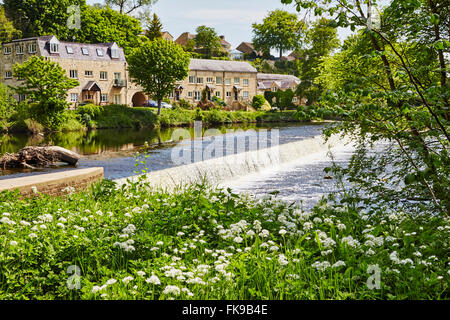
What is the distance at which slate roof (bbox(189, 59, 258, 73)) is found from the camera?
5566 centimetres

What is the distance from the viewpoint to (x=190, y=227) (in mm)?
5203

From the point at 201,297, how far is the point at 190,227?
167 centimetres

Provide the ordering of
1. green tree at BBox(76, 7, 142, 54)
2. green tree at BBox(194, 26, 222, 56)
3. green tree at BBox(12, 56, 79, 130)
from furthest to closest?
green tree at BBox(194, 26, 222, 56), green tree at BBox(76, 7, 142, 54), green tree at BBox(12, 56, 79, 130)

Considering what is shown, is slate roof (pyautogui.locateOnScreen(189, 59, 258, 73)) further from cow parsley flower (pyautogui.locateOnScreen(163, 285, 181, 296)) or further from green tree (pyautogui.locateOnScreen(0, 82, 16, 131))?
cow parsley flower (pyautogui.locateOnScreen(163, 285, 181, 296))

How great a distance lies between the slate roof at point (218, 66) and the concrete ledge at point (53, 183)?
46962 mm

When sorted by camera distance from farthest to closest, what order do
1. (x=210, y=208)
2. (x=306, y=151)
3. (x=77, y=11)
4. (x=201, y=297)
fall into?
(x=77, y=11) → (x=306, y=151) → (x=210, y=208) → (x=201, y=297)

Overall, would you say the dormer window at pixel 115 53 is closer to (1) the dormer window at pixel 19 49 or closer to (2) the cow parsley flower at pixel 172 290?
(1) the dormer window at pixel 19 49

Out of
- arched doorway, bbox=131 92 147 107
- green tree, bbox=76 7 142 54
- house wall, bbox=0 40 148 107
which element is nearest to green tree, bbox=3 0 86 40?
green tree, bbox=76 7 142 54

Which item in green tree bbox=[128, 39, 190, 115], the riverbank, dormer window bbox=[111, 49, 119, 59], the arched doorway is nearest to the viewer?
the riverbank

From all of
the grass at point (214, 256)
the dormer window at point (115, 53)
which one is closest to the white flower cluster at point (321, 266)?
the grass at point (214, 256)

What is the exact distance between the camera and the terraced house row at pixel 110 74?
4216 centimetres

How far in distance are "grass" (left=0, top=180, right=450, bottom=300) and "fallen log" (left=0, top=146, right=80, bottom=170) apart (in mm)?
10465
